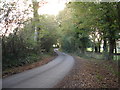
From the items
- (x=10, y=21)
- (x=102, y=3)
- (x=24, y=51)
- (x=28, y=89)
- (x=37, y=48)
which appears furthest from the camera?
A: (x=37, y=48)

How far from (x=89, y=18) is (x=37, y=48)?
30.1 feet

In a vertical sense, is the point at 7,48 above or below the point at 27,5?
below

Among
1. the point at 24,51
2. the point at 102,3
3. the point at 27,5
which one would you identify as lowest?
the point at 24,51

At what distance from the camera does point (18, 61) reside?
36.1 feet

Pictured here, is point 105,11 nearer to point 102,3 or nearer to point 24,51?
point 102,3

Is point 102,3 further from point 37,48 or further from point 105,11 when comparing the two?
point 37,48

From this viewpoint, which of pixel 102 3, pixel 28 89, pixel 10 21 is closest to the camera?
pixel 28 89

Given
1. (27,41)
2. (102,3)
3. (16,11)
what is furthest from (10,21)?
(102,3)

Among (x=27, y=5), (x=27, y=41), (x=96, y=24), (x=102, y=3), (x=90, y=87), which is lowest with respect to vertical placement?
(x=90, y=87)

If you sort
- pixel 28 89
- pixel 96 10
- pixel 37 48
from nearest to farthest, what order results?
pixel 28 89
pixel 96 10
pixel 37 48

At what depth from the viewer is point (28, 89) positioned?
5164 mm

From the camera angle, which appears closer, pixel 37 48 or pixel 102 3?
pixel 102 3

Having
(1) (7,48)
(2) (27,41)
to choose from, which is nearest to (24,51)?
(2) (27,41)

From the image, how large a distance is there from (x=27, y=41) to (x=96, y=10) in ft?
26.8
